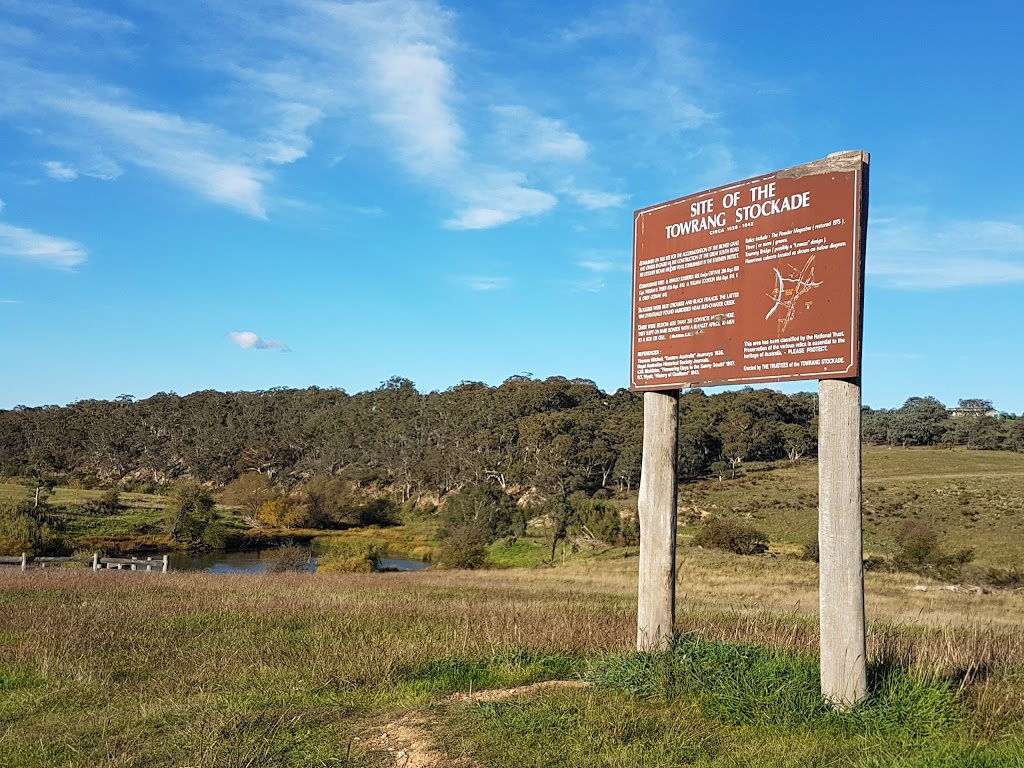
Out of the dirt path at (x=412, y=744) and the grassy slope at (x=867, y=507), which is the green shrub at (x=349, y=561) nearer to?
the grassy slope at (x=867, y=507)

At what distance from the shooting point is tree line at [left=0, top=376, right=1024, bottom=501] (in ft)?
271

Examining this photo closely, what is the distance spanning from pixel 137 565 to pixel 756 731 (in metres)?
32.1

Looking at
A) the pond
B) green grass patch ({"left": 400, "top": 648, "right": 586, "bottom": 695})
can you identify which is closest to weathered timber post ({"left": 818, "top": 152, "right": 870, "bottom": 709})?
green grass patch ({"left": 400, "top": 648, "right": 586, "bottom": 695})

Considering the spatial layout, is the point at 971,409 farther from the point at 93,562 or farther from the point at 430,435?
the point at 93,562

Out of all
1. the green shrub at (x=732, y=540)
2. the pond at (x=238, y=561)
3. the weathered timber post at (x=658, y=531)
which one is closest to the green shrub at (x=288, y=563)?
the pond at (x=238, y=561)

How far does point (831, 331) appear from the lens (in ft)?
20.7

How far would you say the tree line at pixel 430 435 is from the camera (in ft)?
271

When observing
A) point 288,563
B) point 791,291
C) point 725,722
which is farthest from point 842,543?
point 288,563

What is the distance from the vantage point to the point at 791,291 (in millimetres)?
6691

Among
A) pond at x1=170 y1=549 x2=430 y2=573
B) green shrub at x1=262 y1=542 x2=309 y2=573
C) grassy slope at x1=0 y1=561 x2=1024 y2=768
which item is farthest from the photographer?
pond at x1=170 y1=549 x2=430 y2=573

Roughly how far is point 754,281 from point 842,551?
7.53 feet

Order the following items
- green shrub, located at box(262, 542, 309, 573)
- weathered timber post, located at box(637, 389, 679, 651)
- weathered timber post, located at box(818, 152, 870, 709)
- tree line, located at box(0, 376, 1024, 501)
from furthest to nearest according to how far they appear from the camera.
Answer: tree line, located at box(0, 376, 1024, 501), green shrub, located at box(262, 542, 309, 573), weathered timber post, located at box(637, 389, 679, 651), weathered timber post, located at box(818, 152, 870, 709)

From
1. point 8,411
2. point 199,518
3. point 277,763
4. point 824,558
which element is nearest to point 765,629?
point 824,558

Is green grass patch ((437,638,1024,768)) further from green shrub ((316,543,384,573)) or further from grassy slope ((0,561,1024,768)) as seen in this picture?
green shrub ((316,543,384,573))
